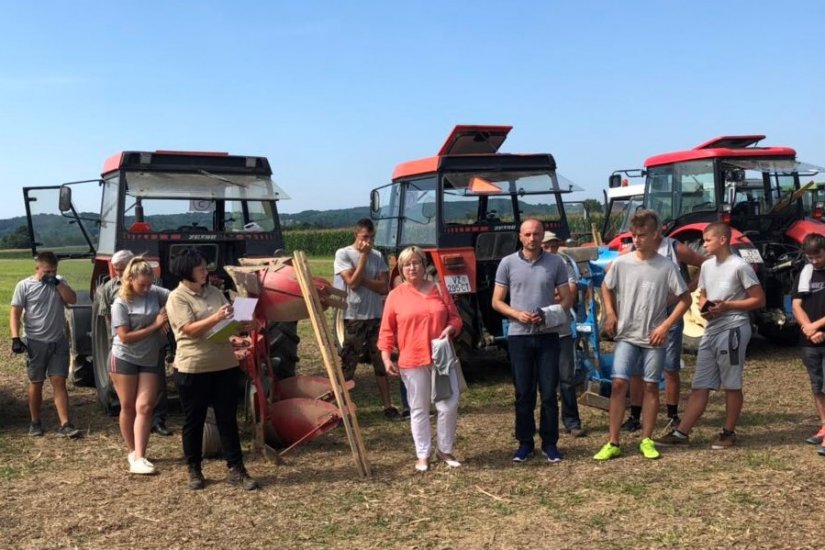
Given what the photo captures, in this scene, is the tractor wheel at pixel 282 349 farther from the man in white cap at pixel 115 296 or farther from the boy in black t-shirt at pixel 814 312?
the boy in black t-shirt at pixel 814 312

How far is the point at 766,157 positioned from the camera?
9.55 metres

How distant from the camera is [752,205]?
950cm

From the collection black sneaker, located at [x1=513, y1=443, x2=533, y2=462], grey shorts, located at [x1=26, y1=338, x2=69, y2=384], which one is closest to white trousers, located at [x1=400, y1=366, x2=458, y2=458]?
black sneaker, located at [x1=513, y1=443, x2=533, y2=462]

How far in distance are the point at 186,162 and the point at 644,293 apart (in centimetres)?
413

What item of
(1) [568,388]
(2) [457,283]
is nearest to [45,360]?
(2) [457,283]

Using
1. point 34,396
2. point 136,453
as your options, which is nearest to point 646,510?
point 136,453

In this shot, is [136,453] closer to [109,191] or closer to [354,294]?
[354,294]

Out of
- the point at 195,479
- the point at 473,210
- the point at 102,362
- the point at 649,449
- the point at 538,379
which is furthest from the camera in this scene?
the point at 473,210

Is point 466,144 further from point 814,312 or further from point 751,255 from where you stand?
point 814,312

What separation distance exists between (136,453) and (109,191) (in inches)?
119

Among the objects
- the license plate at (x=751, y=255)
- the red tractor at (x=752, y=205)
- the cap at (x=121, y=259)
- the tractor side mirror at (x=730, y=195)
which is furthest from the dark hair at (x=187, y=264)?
the tractor side mirror at (x=730, y=195)

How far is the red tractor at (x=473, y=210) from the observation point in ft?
26.3

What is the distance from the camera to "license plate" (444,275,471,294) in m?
7.85

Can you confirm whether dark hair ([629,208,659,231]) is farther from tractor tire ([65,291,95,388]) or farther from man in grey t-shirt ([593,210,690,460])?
tractor tire ([65,291,95,388])
